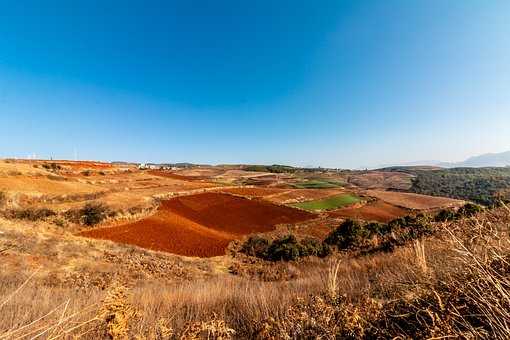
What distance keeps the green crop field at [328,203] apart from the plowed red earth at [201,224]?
4893mm

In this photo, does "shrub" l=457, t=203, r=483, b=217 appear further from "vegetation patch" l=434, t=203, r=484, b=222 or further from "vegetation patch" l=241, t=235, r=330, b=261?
"vegetation patch" l=241, t=235, r=330, b=261

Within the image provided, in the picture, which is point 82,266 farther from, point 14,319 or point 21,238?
point 14,319

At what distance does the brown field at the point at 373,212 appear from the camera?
44.0 meters

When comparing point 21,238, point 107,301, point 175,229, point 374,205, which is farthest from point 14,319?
point 374,205

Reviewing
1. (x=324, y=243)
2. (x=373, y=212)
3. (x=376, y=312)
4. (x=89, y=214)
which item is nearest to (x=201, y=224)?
(x=89, y=214)

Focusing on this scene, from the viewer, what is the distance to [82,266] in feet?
39.9

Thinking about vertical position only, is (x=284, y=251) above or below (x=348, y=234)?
below

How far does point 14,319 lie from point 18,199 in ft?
108

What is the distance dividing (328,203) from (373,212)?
384 inches

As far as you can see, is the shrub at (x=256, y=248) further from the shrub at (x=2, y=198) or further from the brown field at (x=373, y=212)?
the brown field at (x=373, y=212)

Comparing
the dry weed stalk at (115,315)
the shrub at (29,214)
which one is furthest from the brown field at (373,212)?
the dry weed stalk at (115,315)

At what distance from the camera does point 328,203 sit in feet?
183

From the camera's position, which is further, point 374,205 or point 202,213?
point 374,205

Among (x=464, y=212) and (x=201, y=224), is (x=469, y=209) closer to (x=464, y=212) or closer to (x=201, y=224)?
(x=464, y=212)
